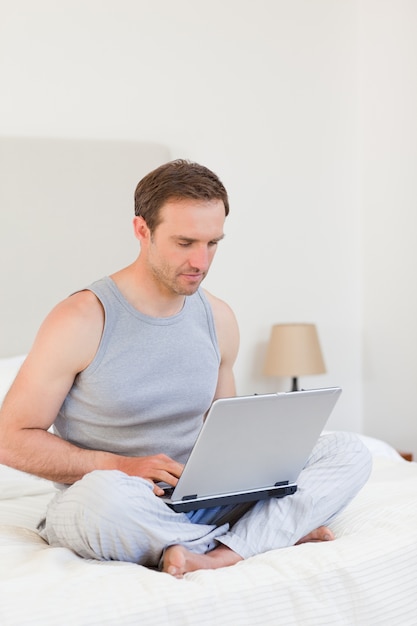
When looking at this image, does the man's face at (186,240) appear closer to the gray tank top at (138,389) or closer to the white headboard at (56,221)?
the gray tank top at (138,389)

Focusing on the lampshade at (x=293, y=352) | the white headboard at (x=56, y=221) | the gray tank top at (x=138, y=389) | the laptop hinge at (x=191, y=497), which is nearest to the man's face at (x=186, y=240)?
the gray tank top at (x=138, y=389)

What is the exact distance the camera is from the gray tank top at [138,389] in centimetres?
179

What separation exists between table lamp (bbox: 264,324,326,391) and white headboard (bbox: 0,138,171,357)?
2.26ft

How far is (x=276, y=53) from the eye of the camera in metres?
3.80

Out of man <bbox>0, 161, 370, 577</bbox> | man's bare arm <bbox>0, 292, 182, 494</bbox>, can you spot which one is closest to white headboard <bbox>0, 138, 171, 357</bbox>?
man <bbox>0, 161, 370, 577</bbox>

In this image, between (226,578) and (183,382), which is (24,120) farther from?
(226,578)

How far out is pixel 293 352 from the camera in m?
3.61

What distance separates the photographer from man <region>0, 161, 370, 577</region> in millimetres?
1607

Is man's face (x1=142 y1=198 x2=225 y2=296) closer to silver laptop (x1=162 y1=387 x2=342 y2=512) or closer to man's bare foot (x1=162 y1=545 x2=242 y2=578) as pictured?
silver laptop (x1=162 y1=387 x2=342 y2=512)

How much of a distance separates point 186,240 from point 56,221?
58.1 inches

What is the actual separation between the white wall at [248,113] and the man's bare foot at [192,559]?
6.37 ft

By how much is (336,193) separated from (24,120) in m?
1.43

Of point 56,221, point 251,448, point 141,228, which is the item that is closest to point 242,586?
point 251,448

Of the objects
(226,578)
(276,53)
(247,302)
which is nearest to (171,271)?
(226,578)
